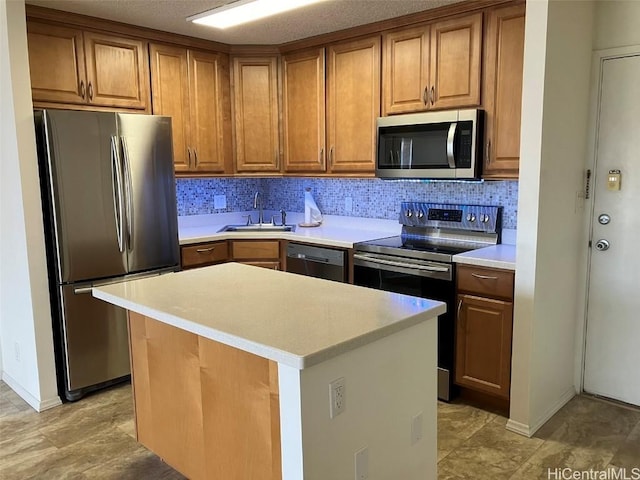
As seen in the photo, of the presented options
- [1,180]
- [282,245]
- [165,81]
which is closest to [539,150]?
[282,245]

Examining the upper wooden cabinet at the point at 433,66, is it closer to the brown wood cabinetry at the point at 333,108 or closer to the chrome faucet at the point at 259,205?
the brown wood cabinetry at the point at 333,108

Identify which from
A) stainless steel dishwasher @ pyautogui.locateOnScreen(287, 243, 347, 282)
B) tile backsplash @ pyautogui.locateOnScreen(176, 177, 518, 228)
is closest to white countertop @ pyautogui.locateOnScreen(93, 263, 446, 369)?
stainless steel dishwasher @ pyautogui.locateOnScreen(287, 243, 347, 282)

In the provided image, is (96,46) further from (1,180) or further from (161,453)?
(161,453)

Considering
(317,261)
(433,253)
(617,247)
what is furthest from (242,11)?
(617,247)

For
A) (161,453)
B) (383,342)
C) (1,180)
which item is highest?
(1,180)

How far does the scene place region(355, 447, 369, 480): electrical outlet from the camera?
180 cm

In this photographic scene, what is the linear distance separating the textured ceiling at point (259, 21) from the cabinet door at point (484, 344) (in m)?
1.82

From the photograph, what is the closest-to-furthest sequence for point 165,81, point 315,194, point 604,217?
1. point 604,217
2. point 165,81
3. point 315,194

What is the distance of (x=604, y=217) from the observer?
313 cm

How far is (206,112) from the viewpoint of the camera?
412cm

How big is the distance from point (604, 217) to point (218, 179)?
3.00 metres

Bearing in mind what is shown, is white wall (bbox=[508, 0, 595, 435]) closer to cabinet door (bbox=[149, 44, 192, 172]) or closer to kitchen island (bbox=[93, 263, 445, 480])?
kitchen island (bbox=[93, 263, 445, 480])

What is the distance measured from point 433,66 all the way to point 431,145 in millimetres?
502

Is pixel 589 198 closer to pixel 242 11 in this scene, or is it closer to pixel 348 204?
pixel 348 204
